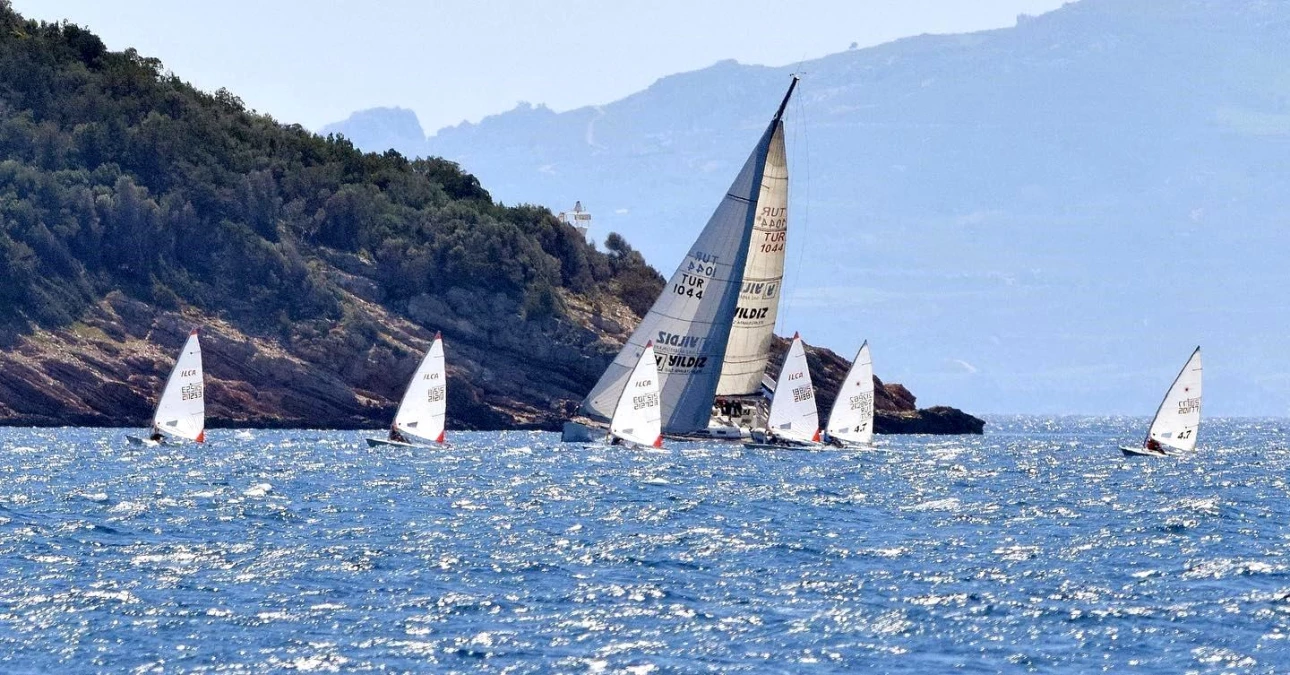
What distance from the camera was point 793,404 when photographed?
91.9 m

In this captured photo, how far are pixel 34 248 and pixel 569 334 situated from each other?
103ft

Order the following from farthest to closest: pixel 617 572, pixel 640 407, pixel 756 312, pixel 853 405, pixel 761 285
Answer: pixel 853 405 < pixel 756 312 < pixel 761 285 < pixel 640 407 < pixel 617 572

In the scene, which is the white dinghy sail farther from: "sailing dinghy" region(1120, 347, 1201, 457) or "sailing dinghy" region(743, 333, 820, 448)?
"sailing dinghy" region(1120, 347, 1201, 457)

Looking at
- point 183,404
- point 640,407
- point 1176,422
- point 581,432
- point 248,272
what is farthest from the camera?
point 248,272

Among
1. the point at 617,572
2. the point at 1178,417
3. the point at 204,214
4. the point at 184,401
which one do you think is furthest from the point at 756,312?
the point at 617,572

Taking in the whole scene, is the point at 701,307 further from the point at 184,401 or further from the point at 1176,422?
the point at 1176,422

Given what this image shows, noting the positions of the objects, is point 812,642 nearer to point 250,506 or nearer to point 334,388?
point 250,506

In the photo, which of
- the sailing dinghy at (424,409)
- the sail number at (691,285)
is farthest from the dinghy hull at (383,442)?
the sail number at (691,285)

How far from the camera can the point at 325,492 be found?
5803cm

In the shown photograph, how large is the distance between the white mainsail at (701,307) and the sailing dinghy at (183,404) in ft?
60.3

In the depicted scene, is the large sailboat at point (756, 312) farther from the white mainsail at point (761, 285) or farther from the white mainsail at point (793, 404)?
the white mainsail at point (793, 404)

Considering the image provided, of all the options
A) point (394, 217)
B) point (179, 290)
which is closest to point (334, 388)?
point (179, 290)

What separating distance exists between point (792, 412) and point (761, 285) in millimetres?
5729

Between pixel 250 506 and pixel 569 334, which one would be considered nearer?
pixel 250 506
